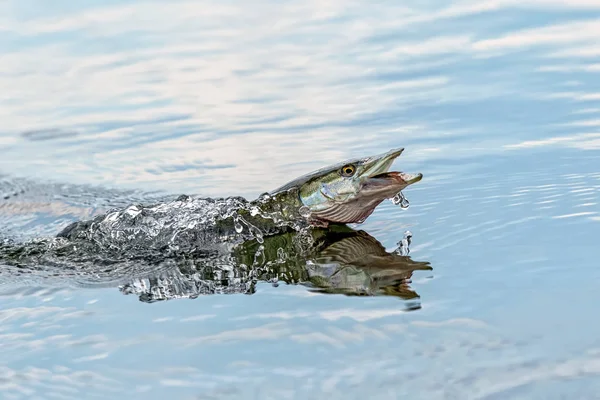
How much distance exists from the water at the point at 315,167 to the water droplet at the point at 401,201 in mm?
84

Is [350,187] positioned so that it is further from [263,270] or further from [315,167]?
[315,167]

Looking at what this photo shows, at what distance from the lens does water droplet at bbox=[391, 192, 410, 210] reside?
6754mm

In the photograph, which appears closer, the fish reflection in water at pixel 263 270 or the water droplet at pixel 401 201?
the fish reflection in water at pixel 263 270

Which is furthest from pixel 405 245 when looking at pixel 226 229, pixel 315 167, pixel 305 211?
pixel 315 167

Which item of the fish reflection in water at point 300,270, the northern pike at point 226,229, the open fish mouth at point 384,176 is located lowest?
the fish reflection in water at point 300,270

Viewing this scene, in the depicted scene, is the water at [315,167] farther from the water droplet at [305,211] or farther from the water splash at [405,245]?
the water droplet at [305,211]

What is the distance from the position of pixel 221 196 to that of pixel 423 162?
1738 mm

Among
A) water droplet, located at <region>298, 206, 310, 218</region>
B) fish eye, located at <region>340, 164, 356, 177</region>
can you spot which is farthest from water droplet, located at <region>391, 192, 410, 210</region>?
water droplet, located at <region>298, 206, 310, 218</region>

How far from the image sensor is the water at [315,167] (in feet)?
14.0

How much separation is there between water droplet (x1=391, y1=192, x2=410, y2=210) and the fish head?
163 millimetres

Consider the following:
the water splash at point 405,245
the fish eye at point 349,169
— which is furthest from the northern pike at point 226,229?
the water splash at point 405,245

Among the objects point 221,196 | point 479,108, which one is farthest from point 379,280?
point 479,108

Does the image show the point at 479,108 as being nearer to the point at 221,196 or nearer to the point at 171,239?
the point at 221,196

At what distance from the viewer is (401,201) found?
271 inches
